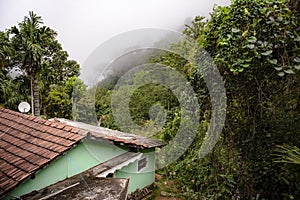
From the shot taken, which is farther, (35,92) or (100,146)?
(35,92)

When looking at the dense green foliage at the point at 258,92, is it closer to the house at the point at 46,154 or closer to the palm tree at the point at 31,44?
the house at the point at 46,154

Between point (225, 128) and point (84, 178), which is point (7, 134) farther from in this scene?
point (225, 128)

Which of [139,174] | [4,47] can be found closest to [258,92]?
[139,174]

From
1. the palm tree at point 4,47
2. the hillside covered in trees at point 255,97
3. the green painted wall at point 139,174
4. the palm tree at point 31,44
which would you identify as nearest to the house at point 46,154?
the green painted wall at point 139,174

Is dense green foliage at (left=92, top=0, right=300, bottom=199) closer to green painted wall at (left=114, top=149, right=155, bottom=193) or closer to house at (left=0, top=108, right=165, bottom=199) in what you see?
house at (left=0, top=108, right=165, bottom=199)

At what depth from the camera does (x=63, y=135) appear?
10.3 ft

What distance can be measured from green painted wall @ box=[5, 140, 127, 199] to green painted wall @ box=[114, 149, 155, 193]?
0.84 m

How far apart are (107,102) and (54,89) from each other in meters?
4.09

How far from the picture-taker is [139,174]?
5875 mm

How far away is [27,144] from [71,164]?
710 mm

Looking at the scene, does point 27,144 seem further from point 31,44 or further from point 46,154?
point 31,44

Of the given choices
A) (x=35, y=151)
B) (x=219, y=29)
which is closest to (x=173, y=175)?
(x=35, y=151)

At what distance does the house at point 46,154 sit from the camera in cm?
246

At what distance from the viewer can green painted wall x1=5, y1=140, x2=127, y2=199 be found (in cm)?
267
